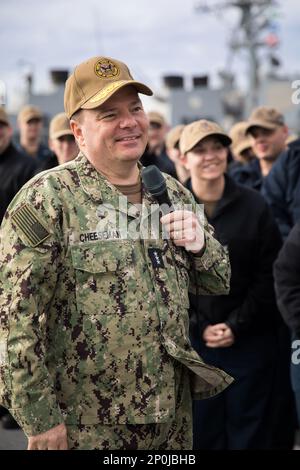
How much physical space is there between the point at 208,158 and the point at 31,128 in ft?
16.4

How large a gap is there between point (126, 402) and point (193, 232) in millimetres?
603

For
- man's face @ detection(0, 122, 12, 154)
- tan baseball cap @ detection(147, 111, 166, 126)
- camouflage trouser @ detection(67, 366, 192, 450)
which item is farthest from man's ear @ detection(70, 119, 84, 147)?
tan baseball cap @ detection(147, 111, 166, 126)

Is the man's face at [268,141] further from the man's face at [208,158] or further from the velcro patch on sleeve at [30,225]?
the velcro patch on sleeve at [30,225]

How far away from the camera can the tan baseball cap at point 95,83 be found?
2.35 m

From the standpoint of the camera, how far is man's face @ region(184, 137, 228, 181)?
4039 millimetres

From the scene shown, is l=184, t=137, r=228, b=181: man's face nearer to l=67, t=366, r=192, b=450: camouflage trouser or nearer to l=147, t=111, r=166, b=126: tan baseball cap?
l=67, t=366, r=192, b=450: camouflage trouser

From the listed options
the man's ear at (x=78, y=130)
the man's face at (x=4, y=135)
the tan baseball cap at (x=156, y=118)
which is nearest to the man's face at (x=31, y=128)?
the tan baseball cap at (x=156, y=118)

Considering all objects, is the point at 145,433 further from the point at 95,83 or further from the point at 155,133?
the point at 155,133

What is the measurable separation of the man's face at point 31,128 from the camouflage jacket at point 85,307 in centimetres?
630

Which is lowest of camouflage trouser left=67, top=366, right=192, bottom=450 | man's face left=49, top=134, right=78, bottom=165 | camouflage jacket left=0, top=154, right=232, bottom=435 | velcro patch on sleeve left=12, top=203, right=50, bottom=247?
camouflage trouser left=67, top=366, right=192, bottom=450

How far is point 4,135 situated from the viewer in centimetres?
612

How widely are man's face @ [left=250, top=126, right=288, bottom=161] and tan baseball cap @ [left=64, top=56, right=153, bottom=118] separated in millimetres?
3129

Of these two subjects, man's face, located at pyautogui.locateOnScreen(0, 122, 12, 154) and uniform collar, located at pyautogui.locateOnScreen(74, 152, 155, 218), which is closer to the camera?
uniform collar, located at pyautogui.locateOnScreen(74, 152, 155, 218)
